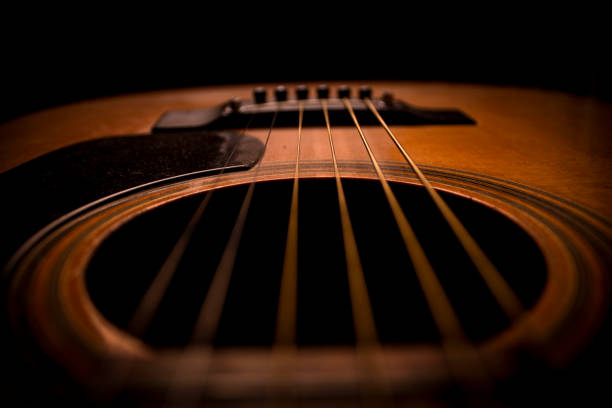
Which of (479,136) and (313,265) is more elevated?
(479,136)

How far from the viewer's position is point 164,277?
53 cm

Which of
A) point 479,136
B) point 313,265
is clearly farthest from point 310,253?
point 479,136

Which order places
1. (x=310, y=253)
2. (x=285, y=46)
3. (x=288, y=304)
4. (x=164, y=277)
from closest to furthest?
(x=288, y=304), (x=164, y=277), (x=310, y=253), (x=285, y=46)

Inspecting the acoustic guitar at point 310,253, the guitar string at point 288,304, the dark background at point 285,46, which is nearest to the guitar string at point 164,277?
the acoustic guitar at point 310,253

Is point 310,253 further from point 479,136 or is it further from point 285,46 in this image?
point 285,46

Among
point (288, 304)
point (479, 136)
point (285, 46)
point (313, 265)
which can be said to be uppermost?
point (285, 46)

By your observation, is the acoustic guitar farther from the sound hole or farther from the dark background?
the dark background

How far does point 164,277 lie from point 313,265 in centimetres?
62

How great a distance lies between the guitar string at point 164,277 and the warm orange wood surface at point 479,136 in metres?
0.27

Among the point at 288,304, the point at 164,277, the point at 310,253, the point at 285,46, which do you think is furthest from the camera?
the point at 285,46

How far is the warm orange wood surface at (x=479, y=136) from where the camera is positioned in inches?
34.1

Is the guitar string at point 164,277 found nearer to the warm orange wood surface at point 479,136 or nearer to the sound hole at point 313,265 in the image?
the sound hole at point 313,265

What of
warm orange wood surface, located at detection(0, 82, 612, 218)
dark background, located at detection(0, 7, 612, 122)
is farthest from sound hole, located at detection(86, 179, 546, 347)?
dark background, located at detection(0, 7, 612, 122)

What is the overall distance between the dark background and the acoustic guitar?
993 mm
